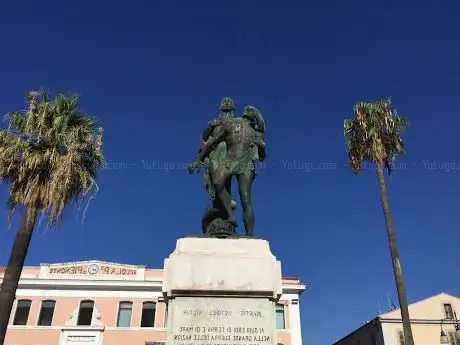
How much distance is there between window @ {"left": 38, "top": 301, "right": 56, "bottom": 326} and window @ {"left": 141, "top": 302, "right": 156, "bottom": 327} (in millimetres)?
6795

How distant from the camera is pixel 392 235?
19.1 meters

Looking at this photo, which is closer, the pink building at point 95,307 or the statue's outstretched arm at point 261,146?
the statue's outstretched arm at point 261,146

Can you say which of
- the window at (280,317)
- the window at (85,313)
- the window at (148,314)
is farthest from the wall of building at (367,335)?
the window at (85,313)

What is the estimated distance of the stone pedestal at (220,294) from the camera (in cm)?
552

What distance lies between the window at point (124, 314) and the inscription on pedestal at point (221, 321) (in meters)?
31.9

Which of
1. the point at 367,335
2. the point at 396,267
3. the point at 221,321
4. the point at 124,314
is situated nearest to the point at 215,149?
the point at 221,321

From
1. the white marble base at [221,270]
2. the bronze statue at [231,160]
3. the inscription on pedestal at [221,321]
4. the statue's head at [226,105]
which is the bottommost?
the inscription on pedestal at [221,321]

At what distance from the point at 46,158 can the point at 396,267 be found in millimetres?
13608

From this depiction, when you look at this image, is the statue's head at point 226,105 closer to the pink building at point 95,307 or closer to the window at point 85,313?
the pink building at point 95,307

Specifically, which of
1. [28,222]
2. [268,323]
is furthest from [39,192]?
[268,323]

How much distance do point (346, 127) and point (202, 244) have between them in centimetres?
1782

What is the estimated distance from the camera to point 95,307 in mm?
35156

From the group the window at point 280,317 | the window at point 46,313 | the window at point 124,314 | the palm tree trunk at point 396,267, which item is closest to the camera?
the palm tree trunk at point 396,267

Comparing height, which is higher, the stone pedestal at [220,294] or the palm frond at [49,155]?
the palm frond at [49,155]
